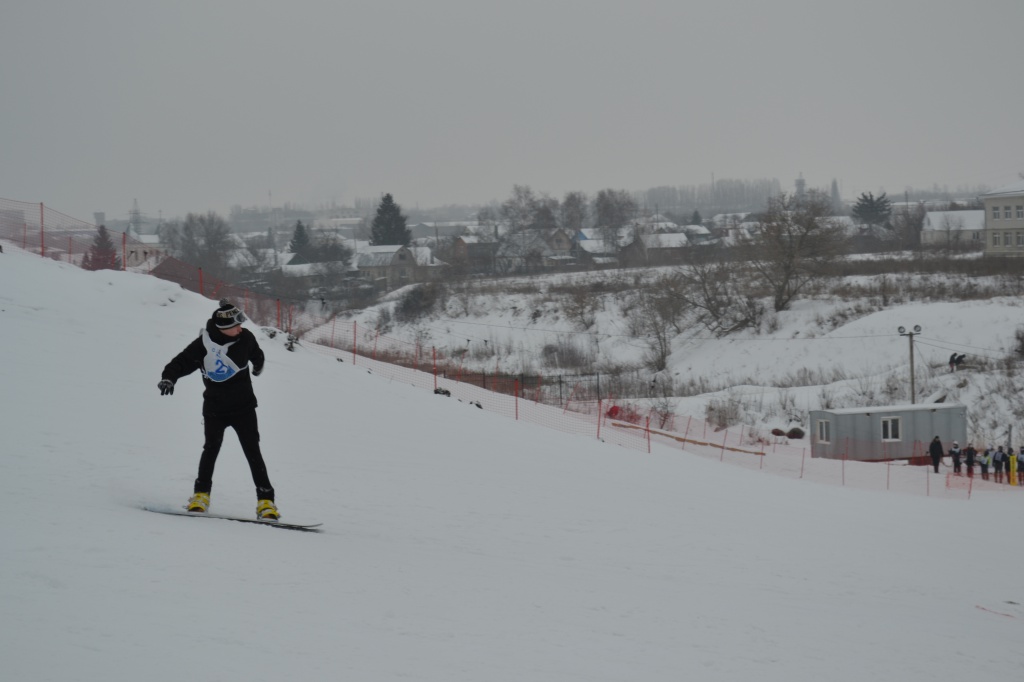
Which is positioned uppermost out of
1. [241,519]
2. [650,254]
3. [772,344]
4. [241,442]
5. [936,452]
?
[650,254]

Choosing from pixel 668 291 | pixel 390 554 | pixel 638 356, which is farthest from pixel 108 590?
pixel 668 291

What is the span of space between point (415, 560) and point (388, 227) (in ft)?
349

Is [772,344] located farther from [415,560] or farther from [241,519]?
[241,519]

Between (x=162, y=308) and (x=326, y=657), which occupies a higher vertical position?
(x=162, y=308)

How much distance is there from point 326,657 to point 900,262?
74.0 m

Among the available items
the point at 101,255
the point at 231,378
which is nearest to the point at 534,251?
the point at 101,255

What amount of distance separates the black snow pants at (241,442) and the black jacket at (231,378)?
0.07 meters

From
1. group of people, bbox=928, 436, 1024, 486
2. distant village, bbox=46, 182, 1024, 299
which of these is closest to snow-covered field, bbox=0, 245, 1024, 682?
group of people, bbox=928, 436, 1024, 486

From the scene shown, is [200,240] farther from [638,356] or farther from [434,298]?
[638,356]

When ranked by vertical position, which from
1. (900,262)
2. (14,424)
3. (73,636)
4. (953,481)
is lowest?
(953,481)

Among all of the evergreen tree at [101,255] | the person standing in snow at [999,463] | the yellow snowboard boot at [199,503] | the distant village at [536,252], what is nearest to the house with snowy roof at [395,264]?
the distant village at [536,252]

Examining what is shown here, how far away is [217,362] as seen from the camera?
25.5ft

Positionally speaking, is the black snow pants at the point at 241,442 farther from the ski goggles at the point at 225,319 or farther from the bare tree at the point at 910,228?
the bare tree at the point at 910,228

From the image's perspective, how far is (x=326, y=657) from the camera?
515 centimetres
